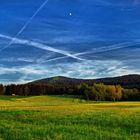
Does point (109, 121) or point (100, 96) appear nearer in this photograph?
point (109, 121)

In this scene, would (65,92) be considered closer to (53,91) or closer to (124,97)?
(53,91)

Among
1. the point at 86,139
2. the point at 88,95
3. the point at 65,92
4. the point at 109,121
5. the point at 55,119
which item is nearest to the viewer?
the point at 86,139

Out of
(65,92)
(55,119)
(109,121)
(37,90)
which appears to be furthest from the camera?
(37,90)

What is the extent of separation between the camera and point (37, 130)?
21.1 metres

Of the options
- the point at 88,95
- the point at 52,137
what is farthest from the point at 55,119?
the point at 88,95

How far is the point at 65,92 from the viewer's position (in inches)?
5315

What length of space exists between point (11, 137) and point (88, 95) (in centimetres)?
9975

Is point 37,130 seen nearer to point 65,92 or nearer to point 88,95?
point 88,95

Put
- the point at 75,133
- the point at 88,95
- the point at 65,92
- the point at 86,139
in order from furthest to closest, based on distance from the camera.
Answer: the point at 65,92 < the point at 88,95 < the point at 75,133 < the point at 86,139

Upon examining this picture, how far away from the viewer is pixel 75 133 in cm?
2017

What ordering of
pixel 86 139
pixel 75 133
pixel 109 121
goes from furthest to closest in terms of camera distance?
pixel 109 121 → pixel 75 133 → pixel 86 139

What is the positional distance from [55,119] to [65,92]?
351 ft

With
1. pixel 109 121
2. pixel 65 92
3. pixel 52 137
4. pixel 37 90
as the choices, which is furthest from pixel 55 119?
pixel 37 90

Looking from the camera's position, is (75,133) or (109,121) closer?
(75,133)
